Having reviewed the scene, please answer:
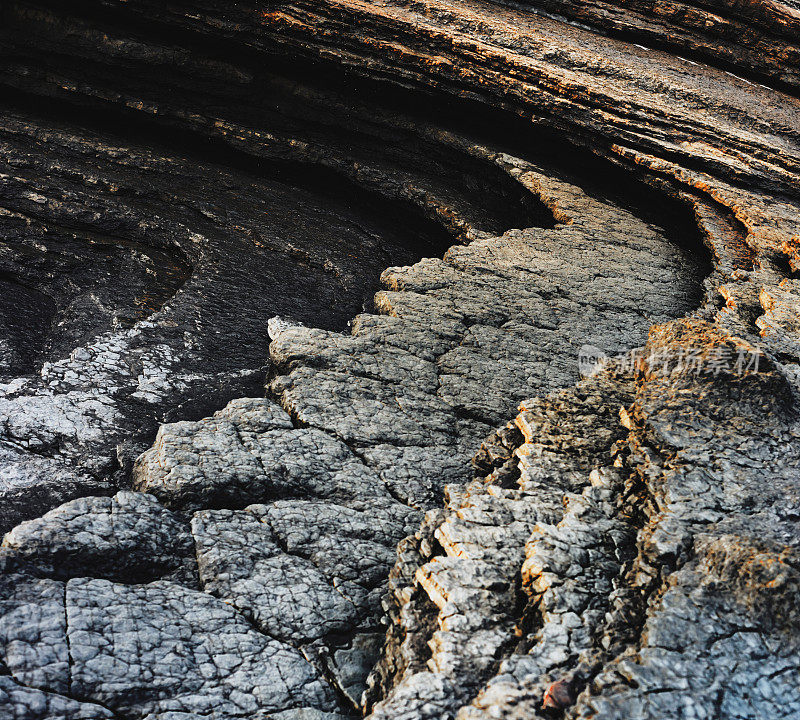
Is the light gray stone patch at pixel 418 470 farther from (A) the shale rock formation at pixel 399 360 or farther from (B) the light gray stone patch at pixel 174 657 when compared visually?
(B) the light gray stone patch at pixel 174 657

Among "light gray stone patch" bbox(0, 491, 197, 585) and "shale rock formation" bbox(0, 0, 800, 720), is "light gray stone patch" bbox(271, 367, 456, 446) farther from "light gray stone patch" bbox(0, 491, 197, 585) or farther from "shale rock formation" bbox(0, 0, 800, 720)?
"light gray stone patch" bbox(0, 491, 197, 585)

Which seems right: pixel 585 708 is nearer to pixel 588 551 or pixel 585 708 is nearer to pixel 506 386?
pixel 588 551

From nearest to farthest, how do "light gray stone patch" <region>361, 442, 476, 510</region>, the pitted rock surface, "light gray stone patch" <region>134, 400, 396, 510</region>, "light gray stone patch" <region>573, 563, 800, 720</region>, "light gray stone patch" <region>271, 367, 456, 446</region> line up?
"light gray stone patch" <region>573, 563, 800, 720</region> < the pitted rock surface < "light gray stone patch" <region>134, 400, 396, 510</region> < "light gray stone patch" <region>361, 442, 476, 510</region> < "light gray stone patch" <region>271, 367, 456, 446</region>

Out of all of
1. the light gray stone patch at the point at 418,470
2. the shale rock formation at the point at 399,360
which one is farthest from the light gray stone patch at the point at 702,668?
the light gray stone patch at the point at 418,470

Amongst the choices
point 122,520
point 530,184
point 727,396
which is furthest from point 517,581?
point 530,184

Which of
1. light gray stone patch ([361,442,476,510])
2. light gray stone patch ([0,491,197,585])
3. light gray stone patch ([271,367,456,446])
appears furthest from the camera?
light gray stone patch ([271,367,456,446])

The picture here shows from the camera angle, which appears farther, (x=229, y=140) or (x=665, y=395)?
(x=229, y=140)

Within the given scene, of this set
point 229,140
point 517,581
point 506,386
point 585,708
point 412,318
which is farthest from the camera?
point 229,140

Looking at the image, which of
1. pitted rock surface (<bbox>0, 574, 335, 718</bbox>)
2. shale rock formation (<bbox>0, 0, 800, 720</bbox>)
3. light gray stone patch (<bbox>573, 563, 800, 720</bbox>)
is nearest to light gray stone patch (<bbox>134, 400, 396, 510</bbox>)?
shale rock formation (<bbox>0, 0, 800, 720</bbox>)
